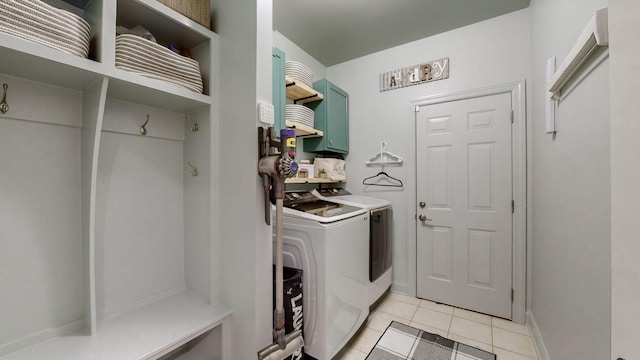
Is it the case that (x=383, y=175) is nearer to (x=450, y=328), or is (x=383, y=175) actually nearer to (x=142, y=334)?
(x=450, y=328)

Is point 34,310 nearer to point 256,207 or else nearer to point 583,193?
point 256,207

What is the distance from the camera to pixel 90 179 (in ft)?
3.76

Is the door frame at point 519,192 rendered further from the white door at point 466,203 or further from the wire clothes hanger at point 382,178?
the wire clothes hanger at point 382,178

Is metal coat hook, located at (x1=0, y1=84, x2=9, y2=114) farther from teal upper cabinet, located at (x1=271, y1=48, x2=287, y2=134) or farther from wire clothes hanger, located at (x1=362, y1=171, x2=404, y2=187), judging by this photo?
wire clothes hanger, located at (x1=362, y1=171, x2=404, y2=187)

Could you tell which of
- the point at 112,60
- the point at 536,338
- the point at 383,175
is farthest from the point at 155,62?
the point at 536,338

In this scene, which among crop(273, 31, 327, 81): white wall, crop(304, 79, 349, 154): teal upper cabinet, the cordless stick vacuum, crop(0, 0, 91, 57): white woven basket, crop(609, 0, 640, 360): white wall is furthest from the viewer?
crop(304, 79, 349, 154): teal upper cabinet

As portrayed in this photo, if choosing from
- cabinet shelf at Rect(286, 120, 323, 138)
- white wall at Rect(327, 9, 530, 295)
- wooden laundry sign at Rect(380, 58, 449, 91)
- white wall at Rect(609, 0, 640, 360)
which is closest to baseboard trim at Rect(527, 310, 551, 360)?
white wall at Rect(327, 9, 530, 295)

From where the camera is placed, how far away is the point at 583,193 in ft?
3.74

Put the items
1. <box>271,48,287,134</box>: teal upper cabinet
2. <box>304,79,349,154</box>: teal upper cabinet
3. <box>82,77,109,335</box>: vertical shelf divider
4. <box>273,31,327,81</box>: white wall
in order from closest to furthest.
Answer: <box>82,77,109,335</box>: vertical shelf divider, <box>271,48,287,134</box>: teal upper cabinet, <box>273,31,327,81</box>: white wall, <box>304,79,349,154</box>: teal upper cabinet

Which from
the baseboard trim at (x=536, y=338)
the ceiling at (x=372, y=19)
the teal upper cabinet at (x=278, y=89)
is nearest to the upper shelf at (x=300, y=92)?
the teal upper cabinet at (x=278, y=89)

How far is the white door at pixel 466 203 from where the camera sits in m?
2.31

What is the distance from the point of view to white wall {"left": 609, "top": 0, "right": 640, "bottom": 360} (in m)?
0.37

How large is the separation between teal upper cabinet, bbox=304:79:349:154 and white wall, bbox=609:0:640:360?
2.40 meters

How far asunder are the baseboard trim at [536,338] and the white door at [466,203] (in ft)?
0.55
